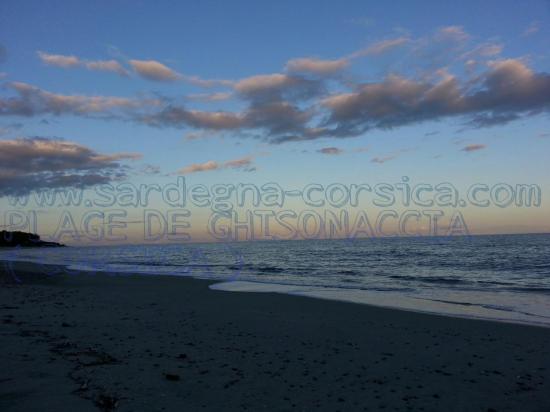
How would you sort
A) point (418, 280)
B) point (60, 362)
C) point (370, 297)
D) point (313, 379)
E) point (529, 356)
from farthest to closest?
point (418, 280), point (370, 297), point (529, 356), point (60, 362), point (313, 379)

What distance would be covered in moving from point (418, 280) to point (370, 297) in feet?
28.6

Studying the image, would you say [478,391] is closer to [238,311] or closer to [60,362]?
[60,362]

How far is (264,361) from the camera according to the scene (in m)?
7.61

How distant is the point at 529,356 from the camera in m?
8.34

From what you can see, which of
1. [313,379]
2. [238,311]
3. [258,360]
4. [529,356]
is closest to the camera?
[313,379]

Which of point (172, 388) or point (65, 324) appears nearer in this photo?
point (172, 388)

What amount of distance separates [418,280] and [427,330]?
15.8m

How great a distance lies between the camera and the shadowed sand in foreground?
572cm

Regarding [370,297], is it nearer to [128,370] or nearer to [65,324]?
[65,324]

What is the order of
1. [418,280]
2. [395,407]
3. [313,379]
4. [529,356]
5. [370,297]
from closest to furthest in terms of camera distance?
1. [395,407]
2. [313,379]
3. [529,356]
4. [370,297]
5. [418,280]

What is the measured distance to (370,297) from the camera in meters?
18.4

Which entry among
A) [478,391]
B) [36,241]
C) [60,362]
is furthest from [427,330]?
[36,241]

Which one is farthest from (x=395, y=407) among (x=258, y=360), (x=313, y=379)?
(x=258, y=360)

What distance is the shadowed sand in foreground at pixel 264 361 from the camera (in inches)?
225
